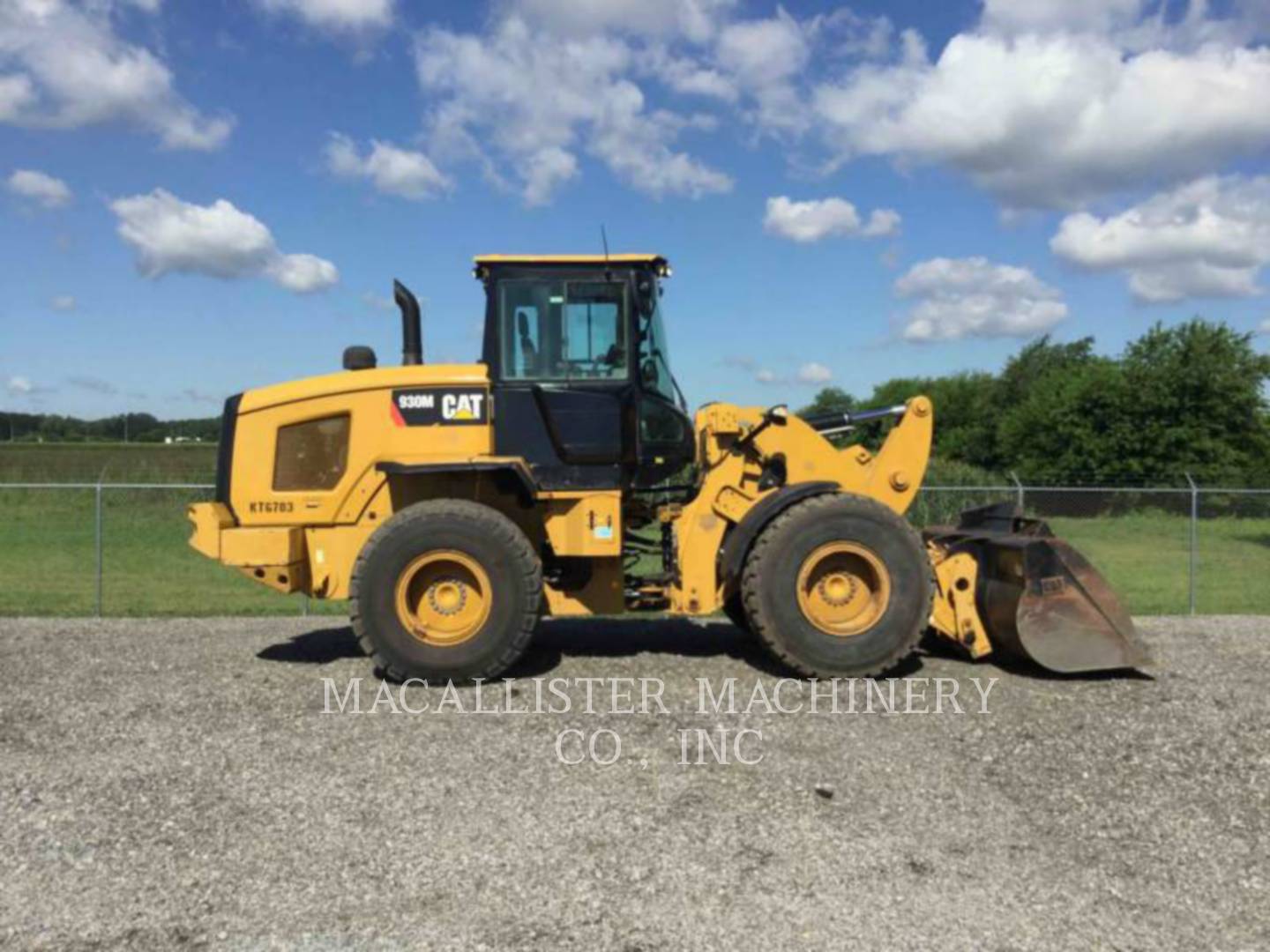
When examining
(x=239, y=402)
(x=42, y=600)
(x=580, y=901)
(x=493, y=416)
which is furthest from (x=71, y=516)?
(x=580, y=901)

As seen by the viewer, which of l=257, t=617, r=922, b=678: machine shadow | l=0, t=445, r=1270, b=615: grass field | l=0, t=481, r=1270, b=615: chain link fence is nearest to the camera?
l=257, t=617, r=922, b=678: machine shadow

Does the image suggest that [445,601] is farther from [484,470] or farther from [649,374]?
[649,374]

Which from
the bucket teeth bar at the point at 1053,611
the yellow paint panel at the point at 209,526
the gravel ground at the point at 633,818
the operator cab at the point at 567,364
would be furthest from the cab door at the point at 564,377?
the bucket teeth bar at the point at 1053,611

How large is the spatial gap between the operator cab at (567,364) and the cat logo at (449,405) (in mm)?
112

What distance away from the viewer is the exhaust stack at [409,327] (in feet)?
26.0

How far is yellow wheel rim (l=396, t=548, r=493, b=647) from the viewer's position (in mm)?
6887

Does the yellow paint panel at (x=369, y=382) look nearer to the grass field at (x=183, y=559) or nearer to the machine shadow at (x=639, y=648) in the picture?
the machine shadow at (x=639, y=648)

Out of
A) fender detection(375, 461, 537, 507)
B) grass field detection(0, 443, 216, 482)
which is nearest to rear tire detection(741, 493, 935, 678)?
fender detection(375, 461, 537, 507)

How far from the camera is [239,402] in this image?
25.2ft

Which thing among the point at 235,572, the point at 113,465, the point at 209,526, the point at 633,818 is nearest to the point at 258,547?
the point at 209,526

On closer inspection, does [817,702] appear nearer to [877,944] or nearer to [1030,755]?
[1030,755]

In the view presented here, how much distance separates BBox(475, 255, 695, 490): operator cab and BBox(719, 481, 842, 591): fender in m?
0.91

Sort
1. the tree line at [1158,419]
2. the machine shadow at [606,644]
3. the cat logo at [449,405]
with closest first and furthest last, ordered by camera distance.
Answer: the cat logo at [449,405], the machine shadow at [606,644], the tree line at [1158,419]

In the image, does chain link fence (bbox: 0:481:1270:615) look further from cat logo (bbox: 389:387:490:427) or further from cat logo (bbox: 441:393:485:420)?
cat logo (bbox: 441:393:485:420)
